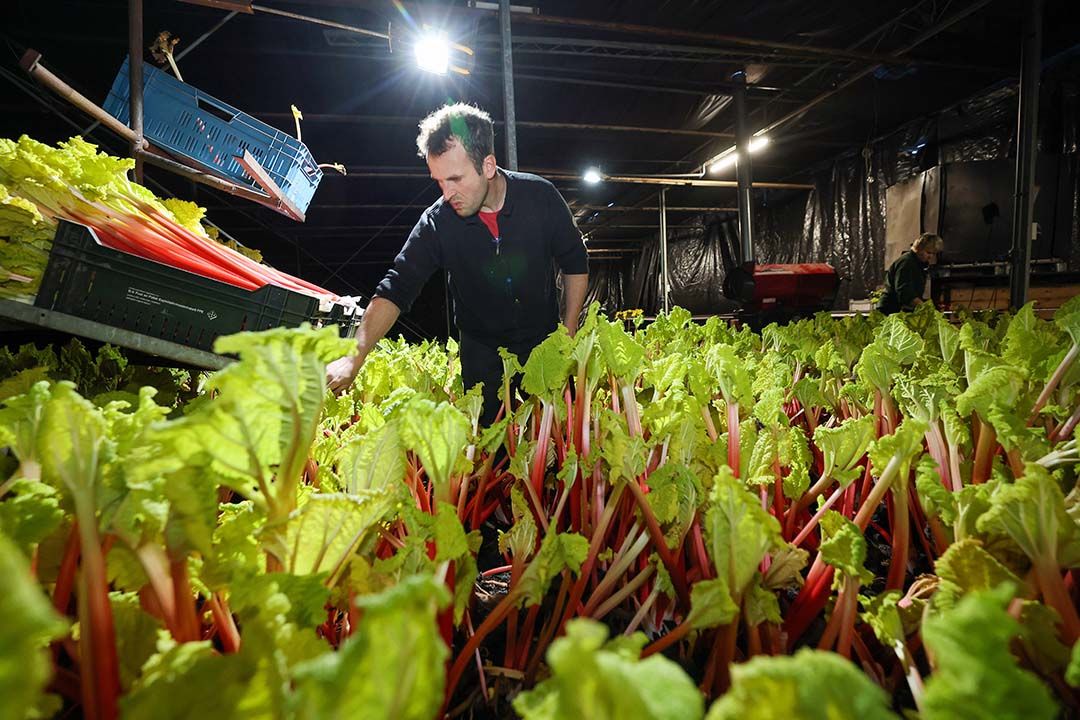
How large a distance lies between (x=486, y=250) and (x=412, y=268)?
0.41m

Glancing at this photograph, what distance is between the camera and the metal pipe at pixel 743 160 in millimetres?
7131

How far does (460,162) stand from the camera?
7.23 ft

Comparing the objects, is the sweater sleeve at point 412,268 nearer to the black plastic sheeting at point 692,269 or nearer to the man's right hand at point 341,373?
the man's right hand at point 341,373

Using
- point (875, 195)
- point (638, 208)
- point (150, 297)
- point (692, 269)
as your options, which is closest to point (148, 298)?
point (150, 297)

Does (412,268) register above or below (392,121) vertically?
below

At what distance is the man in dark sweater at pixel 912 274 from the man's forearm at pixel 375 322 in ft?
19.7

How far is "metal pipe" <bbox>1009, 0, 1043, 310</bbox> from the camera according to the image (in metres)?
4.81

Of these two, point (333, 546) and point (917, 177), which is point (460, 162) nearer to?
point (333, 546)

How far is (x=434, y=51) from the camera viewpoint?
4.57 meters

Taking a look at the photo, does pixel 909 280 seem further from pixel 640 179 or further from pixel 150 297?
pixel 150 297

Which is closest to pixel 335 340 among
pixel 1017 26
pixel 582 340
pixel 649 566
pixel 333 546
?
pixel 333 546

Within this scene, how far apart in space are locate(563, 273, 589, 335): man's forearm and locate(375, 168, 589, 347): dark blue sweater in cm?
4

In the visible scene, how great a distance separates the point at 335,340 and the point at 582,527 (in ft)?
2.61

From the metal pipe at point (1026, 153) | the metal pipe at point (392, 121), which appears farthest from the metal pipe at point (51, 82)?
the metal pipe at point (1026, 153)
